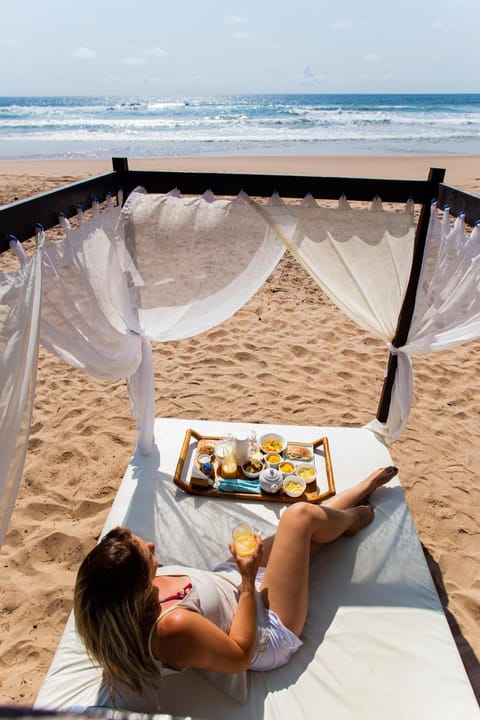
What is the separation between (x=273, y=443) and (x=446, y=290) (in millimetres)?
1342

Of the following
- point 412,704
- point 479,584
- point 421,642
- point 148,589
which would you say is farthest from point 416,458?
point 148,589

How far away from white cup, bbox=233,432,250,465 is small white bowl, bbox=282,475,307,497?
294mm

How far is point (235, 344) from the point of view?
4.98m

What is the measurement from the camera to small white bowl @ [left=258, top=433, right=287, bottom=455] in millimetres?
2924

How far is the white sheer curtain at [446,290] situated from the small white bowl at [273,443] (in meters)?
0.92

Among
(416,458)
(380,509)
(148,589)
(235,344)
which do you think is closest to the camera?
(148,589)

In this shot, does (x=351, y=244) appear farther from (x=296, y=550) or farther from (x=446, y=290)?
(x=296, y=550)

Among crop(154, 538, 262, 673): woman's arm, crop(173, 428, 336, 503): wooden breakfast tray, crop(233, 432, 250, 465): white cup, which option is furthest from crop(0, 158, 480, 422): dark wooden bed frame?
crop(154, 538, 262, 673): woman's arm

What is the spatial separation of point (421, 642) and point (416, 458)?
5.66ft

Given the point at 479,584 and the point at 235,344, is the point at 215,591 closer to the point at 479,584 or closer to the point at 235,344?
the point at 479,584

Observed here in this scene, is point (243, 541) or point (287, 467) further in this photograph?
point (287, 467)

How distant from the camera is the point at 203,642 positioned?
→ 1441 millimetres

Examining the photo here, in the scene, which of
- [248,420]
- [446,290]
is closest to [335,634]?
[446,290]

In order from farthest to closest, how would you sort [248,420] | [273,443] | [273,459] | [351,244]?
[248,420]
[273,443]
[273,459]
[351,244]
